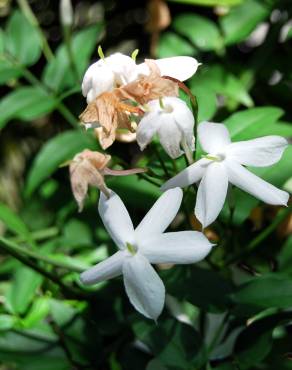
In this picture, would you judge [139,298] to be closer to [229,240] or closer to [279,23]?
[229,240]

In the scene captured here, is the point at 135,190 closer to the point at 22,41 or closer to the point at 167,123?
the point at 167,123

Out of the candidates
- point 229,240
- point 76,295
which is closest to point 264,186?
point 229,240

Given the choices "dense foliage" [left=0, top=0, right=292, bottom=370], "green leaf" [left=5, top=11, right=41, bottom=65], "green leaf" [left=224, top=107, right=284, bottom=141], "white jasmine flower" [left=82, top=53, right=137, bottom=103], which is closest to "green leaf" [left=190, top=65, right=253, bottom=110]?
"dense foliage" [left=0, top=0, right=292, bottom=370]

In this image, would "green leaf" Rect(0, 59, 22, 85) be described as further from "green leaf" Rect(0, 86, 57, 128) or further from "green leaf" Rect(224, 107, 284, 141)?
"green leaf" Rect(224, 107, 284, 141)

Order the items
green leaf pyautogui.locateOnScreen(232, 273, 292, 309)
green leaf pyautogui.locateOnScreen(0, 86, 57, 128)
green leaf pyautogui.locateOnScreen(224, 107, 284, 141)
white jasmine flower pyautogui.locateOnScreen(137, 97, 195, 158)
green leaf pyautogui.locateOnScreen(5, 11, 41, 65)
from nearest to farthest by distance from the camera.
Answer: white jasmine flower pyautogui.locateOnScreen(137, 97, 195, 158), green leaf pyautogui.locateOnScreen(232, 273, 292, 309), green leaf pyautogui.locateOnScreen(224, 107, 284, 141), green leaf pyautogui.locateOnScreen(0, 86, 57, 128), green leaf pyautogui.locateOnScreen(5, 11, 41, 65)

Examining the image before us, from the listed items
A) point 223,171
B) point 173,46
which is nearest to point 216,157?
point 223,171

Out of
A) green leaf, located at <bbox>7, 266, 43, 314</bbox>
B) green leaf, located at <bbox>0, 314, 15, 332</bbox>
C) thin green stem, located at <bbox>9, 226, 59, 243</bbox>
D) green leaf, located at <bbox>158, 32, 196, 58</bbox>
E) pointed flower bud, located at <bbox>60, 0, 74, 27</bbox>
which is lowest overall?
thin green stem, located at <bbox>9, 226, 59, 243</bbox>

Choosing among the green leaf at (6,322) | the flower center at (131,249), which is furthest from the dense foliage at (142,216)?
the flower center at (131,249)

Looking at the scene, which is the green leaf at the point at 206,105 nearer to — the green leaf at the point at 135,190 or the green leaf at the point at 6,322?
the green leaf at the point at 135,190
